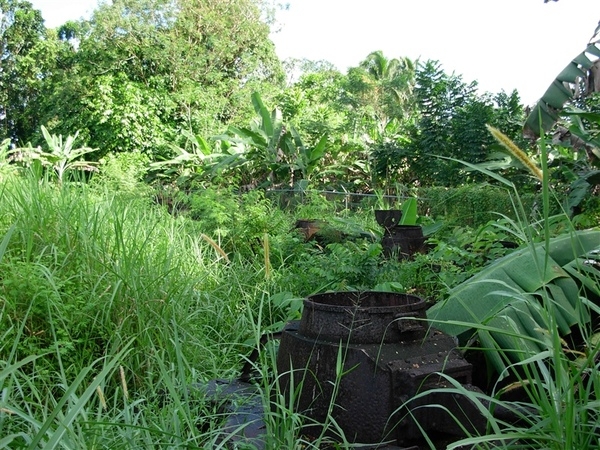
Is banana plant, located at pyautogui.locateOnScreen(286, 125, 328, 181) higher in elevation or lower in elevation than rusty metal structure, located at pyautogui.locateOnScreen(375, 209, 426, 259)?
higher

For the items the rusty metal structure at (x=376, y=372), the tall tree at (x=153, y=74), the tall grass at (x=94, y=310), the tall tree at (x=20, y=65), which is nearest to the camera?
the rusty metal structure at (x=376, y=372)

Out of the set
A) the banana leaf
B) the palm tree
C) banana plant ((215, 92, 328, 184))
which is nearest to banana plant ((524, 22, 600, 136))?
the banana leaf

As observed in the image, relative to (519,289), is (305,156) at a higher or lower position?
higher

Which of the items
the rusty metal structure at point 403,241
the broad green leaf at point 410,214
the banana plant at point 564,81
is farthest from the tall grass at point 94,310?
the banana plant at point 564,81

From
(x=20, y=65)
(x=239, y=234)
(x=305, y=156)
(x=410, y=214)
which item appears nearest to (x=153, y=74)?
(x=20, y=65)

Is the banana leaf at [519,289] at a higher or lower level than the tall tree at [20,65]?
lower

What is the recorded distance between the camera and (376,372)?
2.29 meters

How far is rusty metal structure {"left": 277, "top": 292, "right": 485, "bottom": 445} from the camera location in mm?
2258

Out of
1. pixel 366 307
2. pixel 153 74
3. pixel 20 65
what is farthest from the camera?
pixel 20 65

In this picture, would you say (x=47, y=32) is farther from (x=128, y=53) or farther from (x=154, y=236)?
(x=154, y=236)

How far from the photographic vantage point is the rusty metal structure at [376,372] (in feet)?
7.41

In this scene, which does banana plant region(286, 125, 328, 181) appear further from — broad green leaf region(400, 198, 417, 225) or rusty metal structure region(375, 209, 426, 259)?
rusty metal structure region(375, 209, 426, 259)

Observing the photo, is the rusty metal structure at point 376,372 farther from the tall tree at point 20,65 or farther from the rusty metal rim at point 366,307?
the tall tree at point 20,65

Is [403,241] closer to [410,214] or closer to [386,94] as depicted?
[410,214]
